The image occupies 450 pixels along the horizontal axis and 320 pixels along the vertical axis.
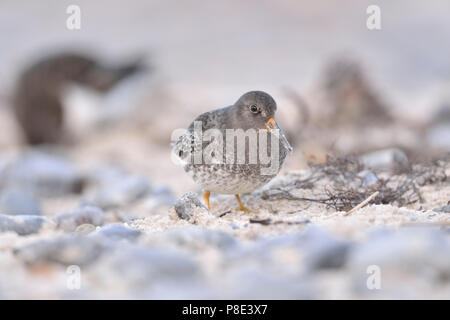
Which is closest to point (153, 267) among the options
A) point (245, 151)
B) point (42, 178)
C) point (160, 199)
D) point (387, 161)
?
point (245, 151)

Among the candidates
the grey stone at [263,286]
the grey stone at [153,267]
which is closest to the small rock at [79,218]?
the grey stone at [153,267]

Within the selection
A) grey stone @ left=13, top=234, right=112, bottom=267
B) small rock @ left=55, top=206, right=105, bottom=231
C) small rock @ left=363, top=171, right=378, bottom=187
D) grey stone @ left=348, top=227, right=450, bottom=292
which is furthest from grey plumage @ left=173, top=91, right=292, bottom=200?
grey stone @ left=348, top=227, right=450, bottom=292

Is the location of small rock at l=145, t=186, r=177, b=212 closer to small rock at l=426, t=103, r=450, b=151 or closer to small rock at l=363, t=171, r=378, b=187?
small rock at l=363, t=171, r=378, b=187

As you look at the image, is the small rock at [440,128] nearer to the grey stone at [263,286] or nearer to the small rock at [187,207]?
the small rock at [187,207]

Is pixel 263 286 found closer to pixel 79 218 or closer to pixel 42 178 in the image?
pixel 79 218
